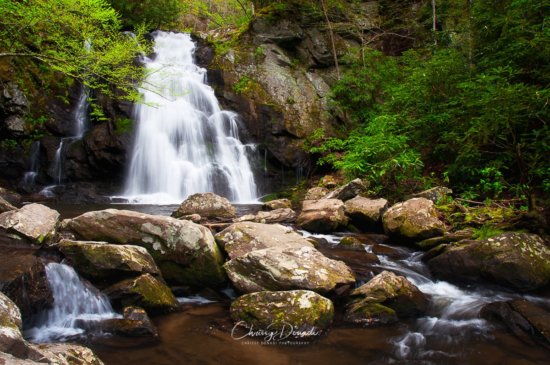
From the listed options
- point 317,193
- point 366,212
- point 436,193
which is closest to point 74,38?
point 366,212

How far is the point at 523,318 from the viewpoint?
396 centimetres

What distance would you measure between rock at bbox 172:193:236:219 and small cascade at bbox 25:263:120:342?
4742 millimetres

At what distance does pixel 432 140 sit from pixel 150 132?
10.3 metres

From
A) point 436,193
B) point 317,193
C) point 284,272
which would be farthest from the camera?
point 317,193

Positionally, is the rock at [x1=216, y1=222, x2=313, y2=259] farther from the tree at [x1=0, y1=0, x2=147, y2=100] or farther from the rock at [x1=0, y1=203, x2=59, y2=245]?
the tree at [x1=0, y1=0, x2=147, y2=100]

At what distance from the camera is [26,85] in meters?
14.0

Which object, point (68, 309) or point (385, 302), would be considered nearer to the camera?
point (68, 309)

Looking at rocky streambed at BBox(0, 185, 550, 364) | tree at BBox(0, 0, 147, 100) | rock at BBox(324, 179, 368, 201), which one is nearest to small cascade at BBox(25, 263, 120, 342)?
rocky streambed at BBox(0, 185, 550, 364)

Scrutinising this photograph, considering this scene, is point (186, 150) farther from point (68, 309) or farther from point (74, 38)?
point (68, 309)

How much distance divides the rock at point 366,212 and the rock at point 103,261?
209 inches

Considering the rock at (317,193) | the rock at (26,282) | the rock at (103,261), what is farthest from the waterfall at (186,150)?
the rock at (26,282)

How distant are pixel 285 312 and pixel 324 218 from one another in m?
4.58

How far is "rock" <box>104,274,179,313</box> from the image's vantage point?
4.13 metres

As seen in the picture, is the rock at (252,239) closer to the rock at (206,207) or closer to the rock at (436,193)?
the rock at (206,207)
